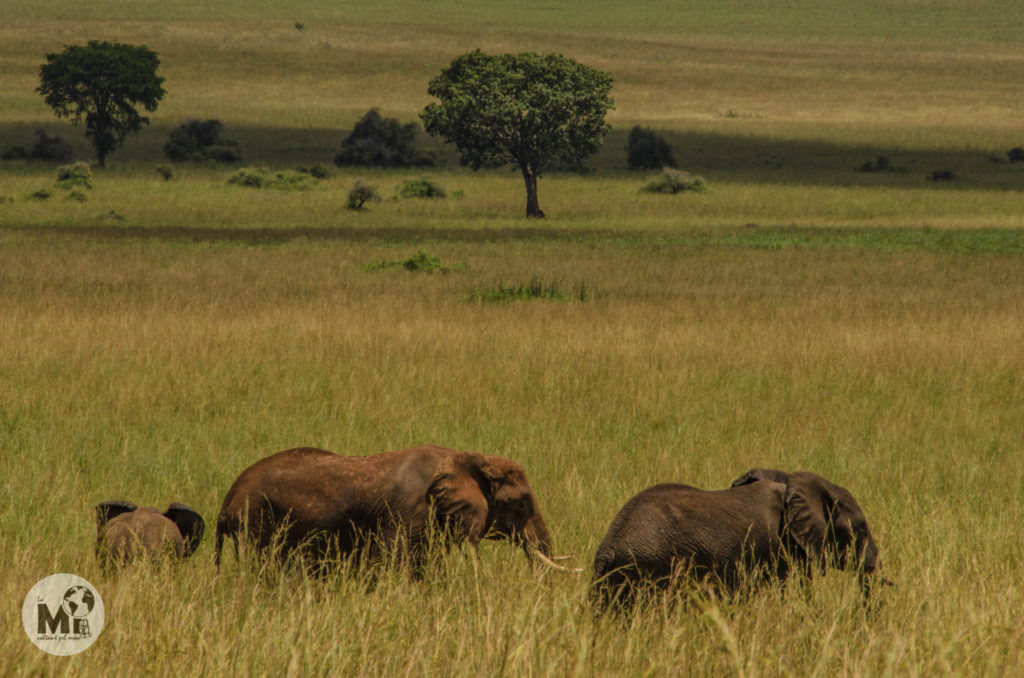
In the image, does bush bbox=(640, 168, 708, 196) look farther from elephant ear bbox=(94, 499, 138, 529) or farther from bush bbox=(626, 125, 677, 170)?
elephant ear bbox=(94, 499, 138, 529)

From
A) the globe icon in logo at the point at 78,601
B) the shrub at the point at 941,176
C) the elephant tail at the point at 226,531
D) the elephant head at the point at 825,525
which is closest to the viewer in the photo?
the globe icon in logo at the point at 78,601

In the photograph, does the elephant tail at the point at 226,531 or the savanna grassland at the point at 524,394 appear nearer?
the savanna grassland at the point at 524,394

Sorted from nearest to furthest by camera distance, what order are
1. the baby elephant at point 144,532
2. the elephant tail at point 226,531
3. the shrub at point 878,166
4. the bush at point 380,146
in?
the elephant tail at point 226,531 < the baby elephant at point 144,532 < the shrub at point 878,166 < the bush at point 380,146

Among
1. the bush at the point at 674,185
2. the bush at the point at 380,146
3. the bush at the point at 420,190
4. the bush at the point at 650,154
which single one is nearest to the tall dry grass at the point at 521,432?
the bush at the point at 420,190

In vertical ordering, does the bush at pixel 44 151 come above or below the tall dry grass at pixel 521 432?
above

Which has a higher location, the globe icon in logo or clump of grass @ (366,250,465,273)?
the globe icon in logo

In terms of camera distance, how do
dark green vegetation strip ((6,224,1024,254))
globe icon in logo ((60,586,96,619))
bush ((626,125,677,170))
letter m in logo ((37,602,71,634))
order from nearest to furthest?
1. letter m in logo ((37,602,71,634))
2. globe icon in logo ((60,586,96,619))
3. dark green vegetation strip ((6,224,1024,254))
4. bush ((626,125,677,170))

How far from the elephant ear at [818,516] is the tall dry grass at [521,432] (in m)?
0.15

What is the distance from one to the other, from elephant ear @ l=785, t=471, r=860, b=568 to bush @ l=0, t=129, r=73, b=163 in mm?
65683

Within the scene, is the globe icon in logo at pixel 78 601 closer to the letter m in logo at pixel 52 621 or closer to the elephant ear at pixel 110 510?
the letter m in logo at pixel 52 621

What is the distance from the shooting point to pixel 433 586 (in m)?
4.30

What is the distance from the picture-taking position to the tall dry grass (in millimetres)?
3753

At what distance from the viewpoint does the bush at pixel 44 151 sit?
63125 millimetres

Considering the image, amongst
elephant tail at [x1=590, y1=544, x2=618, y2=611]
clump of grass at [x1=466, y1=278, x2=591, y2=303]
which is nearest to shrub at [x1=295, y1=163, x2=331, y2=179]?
Answer: clump of grass at [x1=466, y1=278, x2=591, y2=303]
